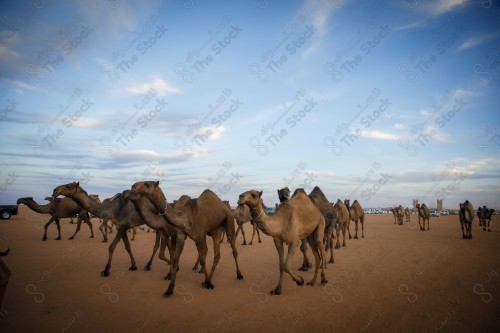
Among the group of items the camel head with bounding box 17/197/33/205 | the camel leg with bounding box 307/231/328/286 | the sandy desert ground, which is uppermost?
the camel head with bounding box 17/197/33/205

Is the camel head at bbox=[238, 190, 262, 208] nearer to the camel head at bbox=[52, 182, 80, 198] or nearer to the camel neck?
the camel head at bbox=[52, 182, 80, 198]

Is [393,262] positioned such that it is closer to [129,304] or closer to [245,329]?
[245,329]

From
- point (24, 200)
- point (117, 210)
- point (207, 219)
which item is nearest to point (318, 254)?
point (207, 219)

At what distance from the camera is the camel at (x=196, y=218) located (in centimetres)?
767

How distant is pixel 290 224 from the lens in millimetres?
8211

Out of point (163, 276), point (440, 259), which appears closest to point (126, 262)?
point (163, 276)

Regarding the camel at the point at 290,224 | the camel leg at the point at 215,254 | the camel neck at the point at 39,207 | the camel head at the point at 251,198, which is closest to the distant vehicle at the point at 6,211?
the camel neck at the point at 39,207

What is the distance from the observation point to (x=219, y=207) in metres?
9.45

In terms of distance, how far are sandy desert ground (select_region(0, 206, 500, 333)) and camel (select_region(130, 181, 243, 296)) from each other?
0.83 m

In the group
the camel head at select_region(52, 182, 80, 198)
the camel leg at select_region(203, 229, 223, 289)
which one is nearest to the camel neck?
the camel head at select_region(52, 182, 80, 198)

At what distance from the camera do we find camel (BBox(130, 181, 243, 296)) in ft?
25.2

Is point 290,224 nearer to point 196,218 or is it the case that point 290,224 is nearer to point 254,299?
point 254,299

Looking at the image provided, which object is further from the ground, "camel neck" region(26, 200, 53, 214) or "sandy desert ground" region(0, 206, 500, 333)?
"camel neck" region(26, 200, 53, 214)

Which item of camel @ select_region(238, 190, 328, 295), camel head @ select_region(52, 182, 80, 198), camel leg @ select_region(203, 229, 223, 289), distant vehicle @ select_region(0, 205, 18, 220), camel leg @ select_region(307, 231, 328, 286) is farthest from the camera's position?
distant vehicle @ select_region(0, 205, 18, 220)
